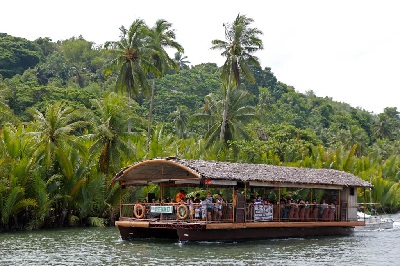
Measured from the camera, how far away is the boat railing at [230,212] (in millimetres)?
21266

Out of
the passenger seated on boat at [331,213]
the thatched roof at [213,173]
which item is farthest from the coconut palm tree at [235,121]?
the thatched roof at [213,173]

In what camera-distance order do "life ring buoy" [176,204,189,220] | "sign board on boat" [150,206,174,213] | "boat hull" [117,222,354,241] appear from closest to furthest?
"boat hull" [117,222,354,241] < "life ring buoy" [176,204,189,220] < "sign board on boat" [150,206,174,213]

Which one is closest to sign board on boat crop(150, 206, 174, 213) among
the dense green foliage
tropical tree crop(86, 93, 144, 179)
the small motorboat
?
the dense green foliage

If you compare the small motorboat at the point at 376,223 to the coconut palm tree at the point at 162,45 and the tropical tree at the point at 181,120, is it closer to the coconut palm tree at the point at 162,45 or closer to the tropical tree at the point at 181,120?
the coconut palm tree at the point at 162,45

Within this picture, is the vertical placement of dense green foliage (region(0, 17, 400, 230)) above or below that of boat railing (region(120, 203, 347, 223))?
above

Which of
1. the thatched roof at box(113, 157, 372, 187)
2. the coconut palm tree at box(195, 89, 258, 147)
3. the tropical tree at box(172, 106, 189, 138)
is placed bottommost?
the thatched roof at box(113, 157, 372, 187)

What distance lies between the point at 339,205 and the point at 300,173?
302 cm

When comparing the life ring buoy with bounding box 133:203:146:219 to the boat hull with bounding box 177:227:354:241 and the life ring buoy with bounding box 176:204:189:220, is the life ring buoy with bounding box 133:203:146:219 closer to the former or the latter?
the life ring buoy with bounding box 176:204:189:220

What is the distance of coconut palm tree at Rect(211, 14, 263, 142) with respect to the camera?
42406 millimetres

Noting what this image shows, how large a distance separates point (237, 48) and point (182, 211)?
2342cm

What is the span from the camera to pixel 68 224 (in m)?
29.7

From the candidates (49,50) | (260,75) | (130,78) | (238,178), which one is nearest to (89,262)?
(238,178)

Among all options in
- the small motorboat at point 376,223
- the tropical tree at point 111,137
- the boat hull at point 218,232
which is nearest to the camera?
the boat hull at point 218,232

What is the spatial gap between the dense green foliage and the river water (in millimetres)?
3207
